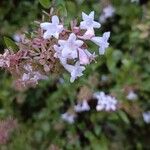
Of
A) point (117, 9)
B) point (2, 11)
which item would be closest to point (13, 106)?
point (2, 11)

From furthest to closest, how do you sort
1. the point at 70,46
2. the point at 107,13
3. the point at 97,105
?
the point at 107,13 → the point at 97,105 → the point at 70,46

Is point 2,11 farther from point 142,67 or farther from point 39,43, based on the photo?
point 39,43

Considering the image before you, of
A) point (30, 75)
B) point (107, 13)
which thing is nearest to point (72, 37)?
point (30, 75)

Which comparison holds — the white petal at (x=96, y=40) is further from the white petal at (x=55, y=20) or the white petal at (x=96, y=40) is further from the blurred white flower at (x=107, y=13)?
the blurred white flower at (x=107, y=13)

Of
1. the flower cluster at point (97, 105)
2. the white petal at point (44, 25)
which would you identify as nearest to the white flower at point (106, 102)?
the flower cluster at point (97, 105)

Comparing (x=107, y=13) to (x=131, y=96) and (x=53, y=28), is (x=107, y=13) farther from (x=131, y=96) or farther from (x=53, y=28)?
(x=53, y=28)

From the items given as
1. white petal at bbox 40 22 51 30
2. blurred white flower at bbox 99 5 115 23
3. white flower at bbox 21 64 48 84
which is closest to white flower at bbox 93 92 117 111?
blurred white flower at bbox 99 5 115 23
